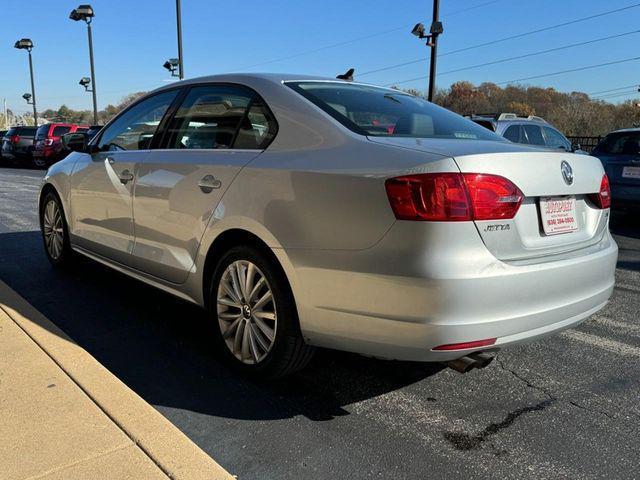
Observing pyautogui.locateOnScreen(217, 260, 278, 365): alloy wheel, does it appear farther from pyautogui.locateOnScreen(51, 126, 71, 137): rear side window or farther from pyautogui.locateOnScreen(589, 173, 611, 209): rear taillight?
pyautogui.locateOnScreen(51, 126, 71, 137): rear side window

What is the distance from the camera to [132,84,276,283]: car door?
3246 mm

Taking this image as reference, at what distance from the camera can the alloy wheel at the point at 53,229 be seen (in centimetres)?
529

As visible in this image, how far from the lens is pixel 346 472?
92.2 inches

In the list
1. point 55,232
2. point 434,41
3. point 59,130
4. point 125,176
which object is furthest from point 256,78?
point 59,130

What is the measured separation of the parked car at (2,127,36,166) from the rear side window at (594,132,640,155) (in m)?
21.8

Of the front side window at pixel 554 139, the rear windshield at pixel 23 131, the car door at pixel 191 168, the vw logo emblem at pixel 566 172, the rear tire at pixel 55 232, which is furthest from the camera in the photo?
the rear windshield at pixel 23 131

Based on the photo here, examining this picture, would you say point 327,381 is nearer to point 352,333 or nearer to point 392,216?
point 352,333

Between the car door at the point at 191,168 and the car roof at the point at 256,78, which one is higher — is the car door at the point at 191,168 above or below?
below

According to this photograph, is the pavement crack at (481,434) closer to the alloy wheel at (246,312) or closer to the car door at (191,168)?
the alloy wheel at (246,312)

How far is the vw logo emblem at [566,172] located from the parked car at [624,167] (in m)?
6.47

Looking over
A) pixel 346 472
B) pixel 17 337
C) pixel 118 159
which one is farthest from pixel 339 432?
pixel 118 159

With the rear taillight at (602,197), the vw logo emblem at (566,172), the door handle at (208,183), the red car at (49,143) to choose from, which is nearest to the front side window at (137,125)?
the door handle at (208,183)

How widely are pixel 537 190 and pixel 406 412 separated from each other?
1.25 m

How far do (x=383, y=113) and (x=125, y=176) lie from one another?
6.42ft
